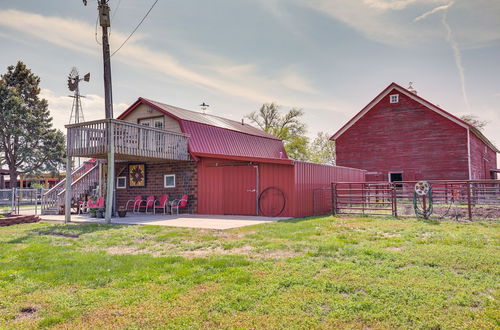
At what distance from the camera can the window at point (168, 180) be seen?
54.3ft

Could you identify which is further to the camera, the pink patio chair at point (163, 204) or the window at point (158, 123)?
the window at point (158, 123)

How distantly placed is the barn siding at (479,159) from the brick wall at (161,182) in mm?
17352

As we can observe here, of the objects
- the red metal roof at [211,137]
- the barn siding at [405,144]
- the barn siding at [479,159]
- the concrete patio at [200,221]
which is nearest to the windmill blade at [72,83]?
the red metal roof at [211,137]

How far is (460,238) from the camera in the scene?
749cm

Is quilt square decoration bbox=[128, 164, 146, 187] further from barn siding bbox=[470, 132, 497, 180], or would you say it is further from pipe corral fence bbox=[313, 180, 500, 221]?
barn siding bbox=[470, 132, 497, 180]

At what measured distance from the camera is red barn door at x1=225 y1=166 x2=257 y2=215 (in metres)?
14.5

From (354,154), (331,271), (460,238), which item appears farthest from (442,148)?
(331,271)

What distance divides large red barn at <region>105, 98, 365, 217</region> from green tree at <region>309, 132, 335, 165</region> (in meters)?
31.0

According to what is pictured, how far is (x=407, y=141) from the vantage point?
74.8 feet

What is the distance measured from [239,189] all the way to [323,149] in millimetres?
39235

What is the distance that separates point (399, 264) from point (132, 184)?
14831mm

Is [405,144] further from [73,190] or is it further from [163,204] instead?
[73,190]

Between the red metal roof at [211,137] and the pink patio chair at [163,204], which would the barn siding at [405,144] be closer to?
the red metal roof at [211,137]

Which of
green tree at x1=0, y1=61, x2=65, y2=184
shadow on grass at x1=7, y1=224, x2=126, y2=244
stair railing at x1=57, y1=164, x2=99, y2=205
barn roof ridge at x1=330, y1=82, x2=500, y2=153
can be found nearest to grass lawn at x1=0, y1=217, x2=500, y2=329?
shadow on grass at x1=7, y1=224, x2=126, y2=244
